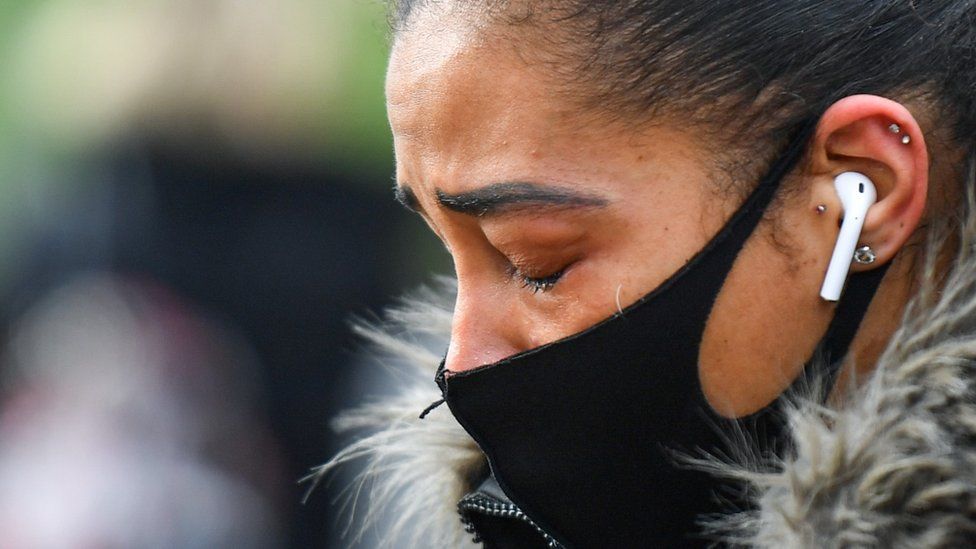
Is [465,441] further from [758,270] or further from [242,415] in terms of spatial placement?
[242,415]

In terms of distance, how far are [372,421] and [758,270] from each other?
868mm

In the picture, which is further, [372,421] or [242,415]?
[242,415]

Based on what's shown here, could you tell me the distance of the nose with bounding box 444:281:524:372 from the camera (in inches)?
71.7

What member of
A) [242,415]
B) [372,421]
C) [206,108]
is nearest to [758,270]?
[372,421]

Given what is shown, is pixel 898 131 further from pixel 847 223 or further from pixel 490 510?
pixel 490 510

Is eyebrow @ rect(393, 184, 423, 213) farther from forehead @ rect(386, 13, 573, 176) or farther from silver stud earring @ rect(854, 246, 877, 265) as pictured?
silver stud earring @ rect(854, 246, 877, 265)

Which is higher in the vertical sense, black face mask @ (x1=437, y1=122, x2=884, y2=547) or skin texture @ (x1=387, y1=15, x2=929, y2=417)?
skin texture @ (x1=387, y1=15, x2=929, y2=417)

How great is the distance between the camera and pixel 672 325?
1.70 metres

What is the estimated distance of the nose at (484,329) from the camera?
1.82 m

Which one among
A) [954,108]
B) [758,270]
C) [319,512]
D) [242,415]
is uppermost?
[954,108]

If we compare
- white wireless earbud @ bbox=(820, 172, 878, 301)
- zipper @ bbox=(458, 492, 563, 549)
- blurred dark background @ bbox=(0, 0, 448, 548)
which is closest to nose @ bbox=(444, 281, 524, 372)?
zipper @ bbox=(458, 492, 563, 549)

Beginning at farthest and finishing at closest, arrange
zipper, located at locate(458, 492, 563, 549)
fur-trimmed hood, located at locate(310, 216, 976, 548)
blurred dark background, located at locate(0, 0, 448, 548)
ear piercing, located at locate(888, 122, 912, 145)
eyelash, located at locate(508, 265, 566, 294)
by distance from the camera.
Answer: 1. blurred dark background, located at locate(0, 0, 448, 548)
2. zipper, located at locate(458, 492, 563, 549)
3. eyelash, located at locate(508, 265, 566, 294)
4. ear piercing, located at locate(888, 122, 912, 145)
5. fur-trimmed hood, located at locate(310, 216, 976, 548)

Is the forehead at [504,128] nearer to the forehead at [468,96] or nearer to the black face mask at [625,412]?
the forehead at [468,96]

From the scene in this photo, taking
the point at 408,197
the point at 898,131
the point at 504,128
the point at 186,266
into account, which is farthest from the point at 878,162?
the point at 186,266
